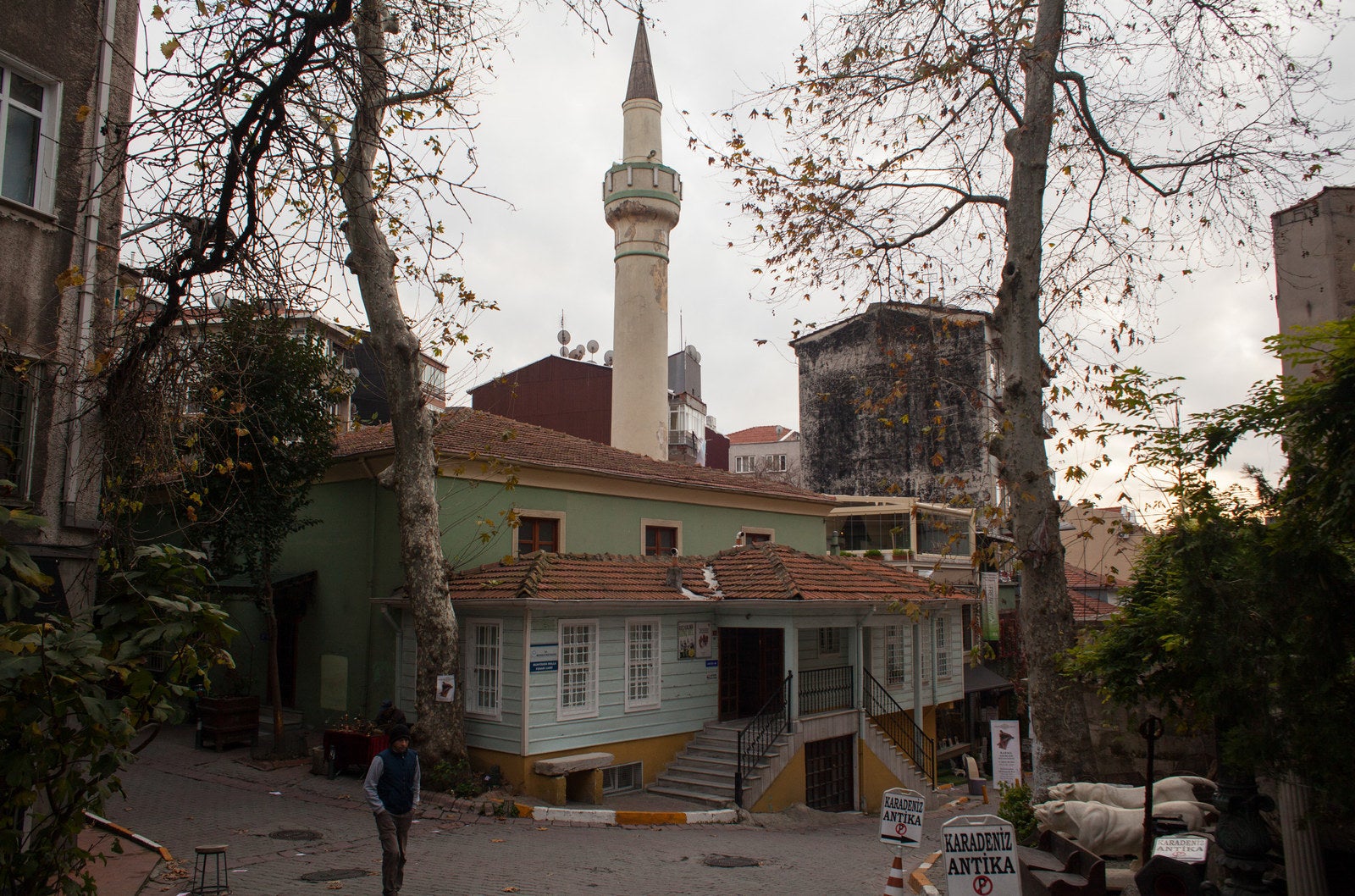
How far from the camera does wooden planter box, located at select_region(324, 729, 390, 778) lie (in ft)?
49.3

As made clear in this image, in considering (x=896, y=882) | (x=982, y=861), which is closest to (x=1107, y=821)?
(x=896, y=882)

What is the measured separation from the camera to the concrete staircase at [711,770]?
50.4ft

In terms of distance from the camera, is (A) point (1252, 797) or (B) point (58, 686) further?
(A) point (1252, 797)

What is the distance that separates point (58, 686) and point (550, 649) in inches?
410

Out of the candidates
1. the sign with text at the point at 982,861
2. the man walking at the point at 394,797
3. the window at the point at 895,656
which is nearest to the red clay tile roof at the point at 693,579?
the window at the point at 895,656

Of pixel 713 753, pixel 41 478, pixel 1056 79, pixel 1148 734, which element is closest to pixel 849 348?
pixel 713 753

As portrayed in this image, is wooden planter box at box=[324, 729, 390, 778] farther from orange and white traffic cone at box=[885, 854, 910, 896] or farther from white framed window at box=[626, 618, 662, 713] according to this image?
orange and white traffic cone at box=[885, 854, 910, 896]

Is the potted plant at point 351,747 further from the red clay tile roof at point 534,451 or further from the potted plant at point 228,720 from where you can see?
the red clay tile roof at point 534,451

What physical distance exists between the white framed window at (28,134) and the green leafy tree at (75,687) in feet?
17.5

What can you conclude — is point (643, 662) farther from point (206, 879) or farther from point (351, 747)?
point (206, 879)

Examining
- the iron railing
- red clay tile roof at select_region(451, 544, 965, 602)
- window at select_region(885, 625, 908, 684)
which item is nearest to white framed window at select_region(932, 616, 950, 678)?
window at select_region(885, 625, 908, 684)

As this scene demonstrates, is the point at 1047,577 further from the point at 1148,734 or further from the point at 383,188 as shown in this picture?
the point at 383,188

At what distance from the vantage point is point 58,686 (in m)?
4.73

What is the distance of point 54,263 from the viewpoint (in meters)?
8.96
